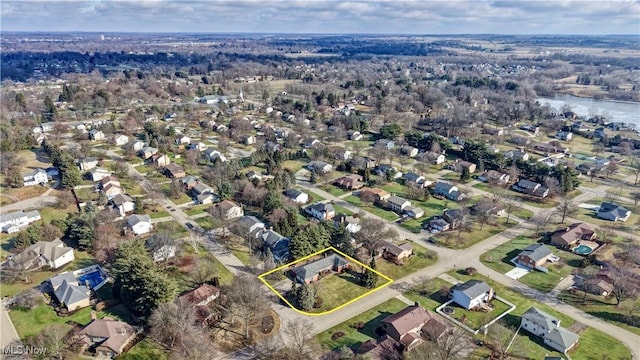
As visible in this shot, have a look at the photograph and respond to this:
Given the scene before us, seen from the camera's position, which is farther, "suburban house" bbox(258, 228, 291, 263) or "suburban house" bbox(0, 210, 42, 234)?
"suburban house" bbox(0, 210, 42, 234)

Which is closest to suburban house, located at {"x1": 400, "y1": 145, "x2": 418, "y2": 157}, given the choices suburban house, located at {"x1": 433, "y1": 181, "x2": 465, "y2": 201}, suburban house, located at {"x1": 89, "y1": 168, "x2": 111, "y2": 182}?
suburban house, located at {"x1": 433, "y1": 181, "x2": 465, "y2": 201}

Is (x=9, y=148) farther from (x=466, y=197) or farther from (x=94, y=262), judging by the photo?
(x=466, y=197)

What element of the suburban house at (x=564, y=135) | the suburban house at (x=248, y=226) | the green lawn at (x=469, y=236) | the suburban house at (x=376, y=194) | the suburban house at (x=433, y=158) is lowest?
the green lawn at (x=469, y=236)

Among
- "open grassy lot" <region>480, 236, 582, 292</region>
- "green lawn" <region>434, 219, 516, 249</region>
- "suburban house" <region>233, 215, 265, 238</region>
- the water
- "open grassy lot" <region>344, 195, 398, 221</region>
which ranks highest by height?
the water

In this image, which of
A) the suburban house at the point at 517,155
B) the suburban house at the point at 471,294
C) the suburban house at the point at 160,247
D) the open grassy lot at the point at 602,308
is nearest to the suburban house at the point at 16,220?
the suburban house at the point at 160,247

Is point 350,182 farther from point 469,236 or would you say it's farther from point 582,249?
point 582,249

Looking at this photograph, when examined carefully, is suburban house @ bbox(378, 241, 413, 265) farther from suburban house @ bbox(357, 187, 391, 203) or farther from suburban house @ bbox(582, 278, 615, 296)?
suburban house @ bbox(582, 278, 615, 296)

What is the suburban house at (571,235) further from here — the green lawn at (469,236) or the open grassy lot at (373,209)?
the open grassy lot at (373,209)

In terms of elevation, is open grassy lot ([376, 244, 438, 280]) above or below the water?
below
